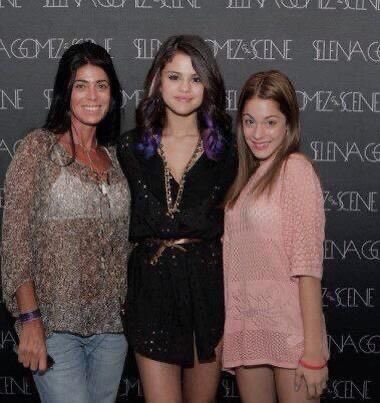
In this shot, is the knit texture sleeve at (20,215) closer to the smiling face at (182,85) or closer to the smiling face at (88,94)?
the smiling face at (88,94)

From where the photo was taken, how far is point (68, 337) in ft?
8.23

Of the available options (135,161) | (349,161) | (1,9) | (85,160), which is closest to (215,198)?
(135,161)

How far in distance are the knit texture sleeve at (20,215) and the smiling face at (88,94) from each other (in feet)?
0.79

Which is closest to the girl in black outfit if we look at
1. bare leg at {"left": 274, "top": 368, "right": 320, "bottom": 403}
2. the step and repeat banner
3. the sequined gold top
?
the sequined gold top

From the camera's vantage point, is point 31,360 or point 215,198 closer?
point 31,360

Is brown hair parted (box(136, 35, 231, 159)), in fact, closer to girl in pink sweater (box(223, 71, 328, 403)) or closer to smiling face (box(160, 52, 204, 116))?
smiling face (box(160, 52, 204, 116))

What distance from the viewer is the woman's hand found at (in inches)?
94.3

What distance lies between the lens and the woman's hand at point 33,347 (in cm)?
239

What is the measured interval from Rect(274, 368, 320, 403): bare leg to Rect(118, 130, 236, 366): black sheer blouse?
0.29 m

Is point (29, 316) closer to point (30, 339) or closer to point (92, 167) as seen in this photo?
point (30, 339)

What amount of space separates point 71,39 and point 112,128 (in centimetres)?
100

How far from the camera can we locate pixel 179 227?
2.55m

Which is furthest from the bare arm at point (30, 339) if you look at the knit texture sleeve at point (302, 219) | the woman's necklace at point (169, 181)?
the knit texture sleeve at point (302, 219)

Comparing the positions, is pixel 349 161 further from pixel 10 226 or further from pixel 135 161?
pixel 10 226
